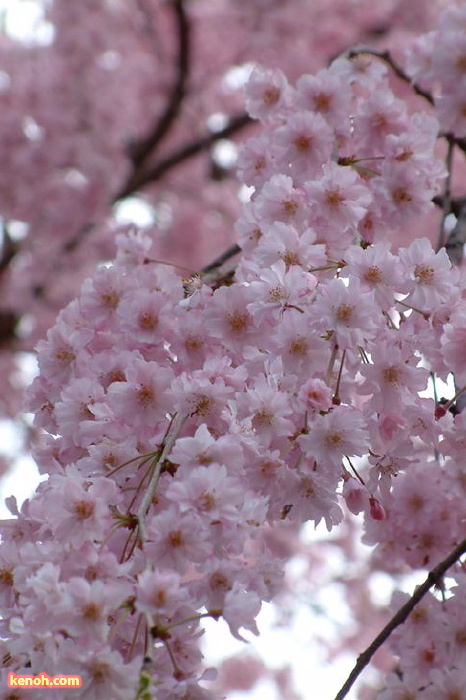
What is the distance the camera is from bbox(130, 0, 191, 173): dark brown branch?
5543 mm

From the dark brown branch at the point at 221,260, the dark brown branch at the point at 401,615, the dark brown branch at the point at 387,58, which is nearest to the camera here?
the dark brown branch at the point at 401,615

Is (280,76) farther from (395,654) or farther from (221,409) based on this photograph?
(395,654)

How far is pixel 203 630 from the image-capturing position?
1409 millimetres

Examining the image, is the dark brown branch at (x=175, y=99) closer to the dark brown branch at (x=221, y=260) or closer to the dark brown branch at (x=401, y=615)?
the dark brown branch at (x=221, y=260)

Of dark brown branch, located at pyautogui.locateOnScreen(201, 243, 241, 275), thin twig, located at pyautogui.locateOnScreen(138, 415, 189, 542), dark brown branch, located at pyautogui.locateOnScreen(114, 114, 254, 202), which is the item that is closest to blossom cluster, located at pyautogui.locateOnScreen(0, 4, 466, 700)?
thin twig, located at pyautogui.locateOnScreen(138, 415, 189, 542)

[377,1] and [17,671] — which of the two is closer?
[17,671]

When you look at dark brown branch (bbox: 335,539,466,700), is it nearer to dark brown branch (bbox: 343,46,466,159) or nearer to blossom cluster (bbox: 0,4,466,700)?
blossom cluster (bbox: 0,4,466,700)

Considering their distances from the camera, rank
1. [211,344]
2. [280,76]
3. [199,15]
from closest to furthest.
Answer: [211,344]
[280,76]
[199,15]

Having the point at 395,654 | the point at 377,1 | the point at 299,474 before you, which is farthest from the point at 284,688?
the point at 299,474

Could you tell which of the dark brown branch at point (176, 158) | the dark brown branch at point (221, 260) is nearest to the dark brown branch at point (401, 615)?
the dark brown branch at point (221, 260)

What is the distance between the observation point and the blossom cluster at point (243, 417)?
130 cm

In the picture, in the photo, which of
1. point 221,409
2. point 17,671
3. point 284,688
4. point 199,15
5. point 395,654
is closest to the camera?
point 17,671

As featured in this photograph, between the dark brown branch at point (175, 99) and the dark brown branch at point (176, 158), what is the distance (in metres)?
0.13

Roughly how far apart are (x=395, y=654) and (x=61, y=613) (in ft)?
3.41
